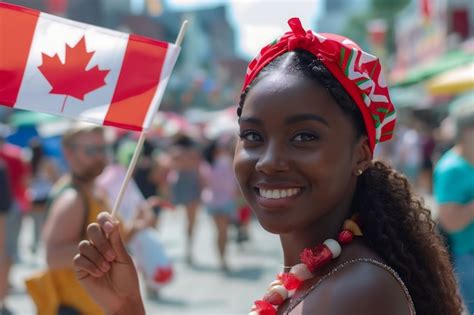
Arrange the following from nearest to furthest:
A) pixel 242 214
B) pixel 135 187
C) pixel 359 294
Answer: pixel 359 294
pixel 135 187
pixel 242 214

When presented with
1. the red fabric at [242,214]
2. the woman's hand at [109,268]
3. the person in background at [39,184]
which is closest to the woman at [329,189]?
the woman's hand at [109,268]

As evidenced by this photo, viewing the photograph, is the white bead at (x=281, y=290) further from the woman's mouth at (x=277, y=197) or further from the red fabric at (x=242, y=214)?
the red fabric at (x=242, y=214)

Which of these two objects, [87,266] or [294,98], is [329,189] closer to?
[294,98]

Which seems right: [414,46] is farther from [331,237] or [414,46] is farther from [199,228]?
[331,237]

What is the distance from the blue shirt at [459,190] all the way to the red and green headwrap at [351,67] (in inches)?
Answer: 110

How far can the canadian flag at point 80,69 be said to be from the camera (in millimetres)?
2795

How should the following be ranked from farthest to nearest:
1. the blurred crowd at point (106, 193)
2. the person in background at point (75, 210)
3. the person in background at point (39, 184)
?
the person in background at point (39, 184) < the blurred crowd at point (106, 193) < the person in background at point (75, 210)

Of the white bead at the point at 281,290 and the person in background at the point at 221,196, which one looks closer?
the white bead at the point at 281,290

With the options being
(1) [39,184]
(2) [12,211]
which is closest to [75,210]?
(2) [12,211]

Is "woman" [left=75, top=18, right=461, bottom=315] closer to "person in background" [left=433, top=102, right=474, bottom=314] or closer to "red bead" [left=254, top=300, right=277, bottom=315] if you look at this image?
"red bead" [left=254, top=300, right=277, bottom=315]

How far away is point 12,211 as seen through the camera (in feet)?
27.8

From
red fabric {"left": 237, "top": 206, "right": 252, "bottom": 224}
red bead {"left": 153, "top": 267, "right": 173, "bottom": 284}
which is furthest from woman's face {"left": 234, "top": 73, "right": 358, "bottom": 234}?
red fabric {"left": 237, "top": 206, "right": 252, "bottom": 224}

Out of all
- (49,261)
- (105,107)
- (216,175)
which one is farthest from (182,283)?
(105,107)

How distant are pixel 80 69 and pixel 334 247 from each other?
1277mm
